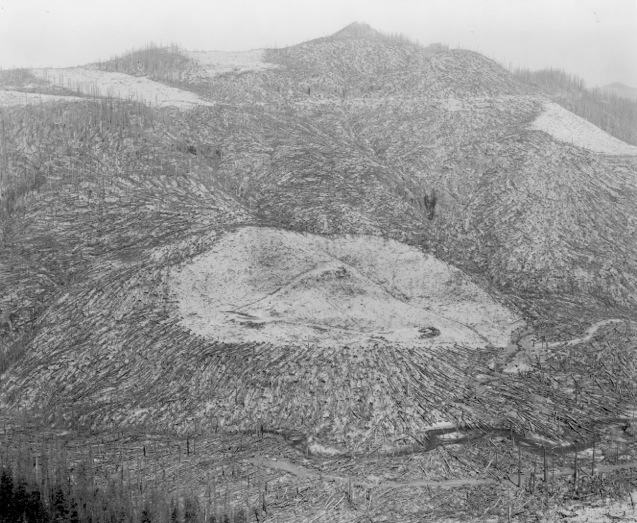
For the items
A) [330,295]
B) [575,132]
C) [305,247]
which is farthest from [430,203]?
[575,132]

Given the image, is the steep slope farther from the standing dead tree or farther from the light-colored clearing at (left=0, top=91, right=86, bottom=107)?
the light-colored clearing at (left=0, top=91, right=86, bottom=107)

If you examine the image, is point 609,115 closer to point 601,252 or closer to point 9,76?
point 601,252

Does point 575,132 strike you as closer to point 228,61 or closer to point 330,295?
point 330,295

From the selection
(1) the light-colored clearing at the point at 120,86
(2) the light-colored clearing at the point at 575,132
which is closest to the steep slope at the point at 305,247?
(2) the light-colored clearing at the point at 575,132

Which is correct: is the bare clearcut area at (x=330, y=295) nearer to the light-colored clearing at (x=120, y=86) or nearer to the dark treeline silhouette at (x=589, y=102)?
the light-colored clearing at (x=120, y=86)

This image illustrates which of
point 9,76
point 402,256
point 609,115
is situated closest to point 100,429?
point 402,256
